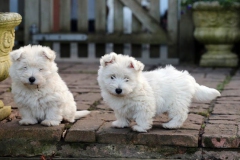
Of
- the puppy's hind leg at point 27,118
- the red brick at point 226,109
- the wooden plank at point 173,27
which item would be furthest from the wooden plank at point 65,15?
the puppy's hind leg at point 27,118

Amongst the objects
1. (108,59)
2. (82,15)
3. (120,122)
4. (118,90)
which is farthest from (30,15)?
(118,90)

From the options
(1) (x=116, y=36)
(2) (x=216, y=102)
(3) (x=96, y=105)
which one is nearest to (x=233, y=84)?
(2) (x=216, y=102)

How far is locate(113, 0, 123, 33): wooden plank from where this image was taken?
999 centimetres

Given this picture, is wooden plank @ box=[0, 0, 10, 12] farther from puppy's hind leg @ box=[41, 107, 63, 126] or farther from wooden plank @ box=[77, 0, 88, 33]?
puppy's hind leg @ box=[41, 107, 63, 126]

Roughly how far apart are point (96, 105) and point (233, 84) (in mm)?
2199

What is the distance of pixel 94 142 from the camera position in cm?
476

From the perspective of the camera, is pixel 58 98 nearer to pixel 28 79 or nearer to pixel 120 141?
pixel 28 79

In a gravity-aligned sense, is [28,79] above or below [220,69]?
above

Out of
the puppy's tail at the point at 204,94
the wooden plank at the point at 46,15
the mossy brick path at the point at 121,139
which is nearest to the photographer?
the mossy brick path at the point at 121,139

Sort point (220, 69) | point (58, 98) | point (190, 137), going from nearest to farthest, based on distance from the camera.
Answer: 1. point (190, 137)
2. point (58, 98)
3. point (220, 69)

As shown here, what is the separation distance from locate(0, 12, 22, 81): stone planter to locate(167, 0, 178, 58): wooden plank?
4932 mm

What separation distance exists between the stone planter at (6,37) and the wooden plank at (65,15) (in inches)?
187

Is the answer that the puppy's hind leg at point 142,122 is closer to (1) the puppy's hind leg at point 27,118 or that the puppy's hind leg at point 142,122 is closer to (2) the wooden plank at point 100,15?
(1) the puppy's hind leg at point 27,118

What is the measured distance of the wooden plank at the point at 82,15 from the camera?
10016 mm
